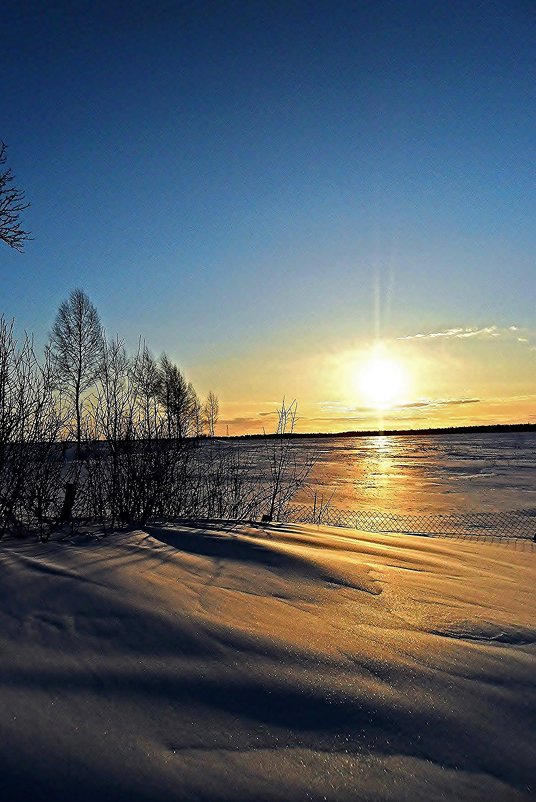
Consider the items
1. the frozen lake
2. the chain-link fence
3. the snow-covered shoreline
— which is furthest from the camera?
the frozen lake

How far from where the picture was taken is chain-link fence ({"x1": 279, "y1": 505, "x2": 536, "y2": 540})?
8.41 metres

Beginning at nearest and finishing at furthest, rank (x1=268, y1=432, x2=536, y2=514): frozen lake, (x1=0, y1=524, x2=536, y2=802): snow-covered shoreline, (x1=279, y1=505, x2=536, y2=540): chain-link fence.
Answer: (x1=0, y1=524, x2=536, y2=802): snow-covered shoreline < (x1=279, y1=505, x2=536, y2=540): chain-link fence < (x1=268, y1=432, x2=536, y2=514): frozen lake

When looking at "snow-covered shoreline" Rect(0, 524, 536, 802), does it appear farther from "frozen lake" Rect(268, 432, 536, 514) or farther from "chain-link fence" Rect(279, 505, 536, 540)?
"frozen lake" Rect(268, 432, 536, 514)

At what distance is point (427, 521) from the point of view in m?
9.72

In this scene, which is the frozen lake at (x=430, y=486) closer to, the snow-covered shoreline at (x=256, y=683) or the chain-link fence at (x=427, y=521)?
the chain-link fence at (x=427, y=521)

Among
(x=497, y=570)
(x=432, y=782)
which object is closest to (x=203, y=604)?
(x=432, y=782)

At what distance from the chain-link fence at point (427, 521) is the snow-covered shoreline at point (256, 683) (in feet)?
16.9

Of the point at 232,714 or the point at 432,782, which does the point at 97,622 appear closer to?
the point at 232,714

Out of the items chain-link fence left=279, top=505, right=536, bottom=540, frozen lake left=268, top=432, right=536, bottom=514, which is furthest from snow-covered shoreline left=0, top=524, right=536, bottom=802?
frozen lake left=268, top=432, right=536, bottom=514

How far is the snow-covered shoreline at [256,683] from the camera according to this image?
60.2 inches

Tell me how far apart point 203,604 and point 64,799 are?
1.45m

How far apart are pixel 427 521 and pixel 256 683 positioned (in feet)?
27.7

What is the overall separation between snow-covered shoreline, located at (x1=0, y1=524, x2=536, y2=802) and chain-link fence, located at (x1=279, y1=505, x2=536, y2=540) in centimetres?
517

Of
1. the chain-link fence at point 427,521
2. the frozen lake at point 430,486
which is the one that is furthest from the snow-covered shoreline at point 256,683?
the frozen lake at point 430,486
